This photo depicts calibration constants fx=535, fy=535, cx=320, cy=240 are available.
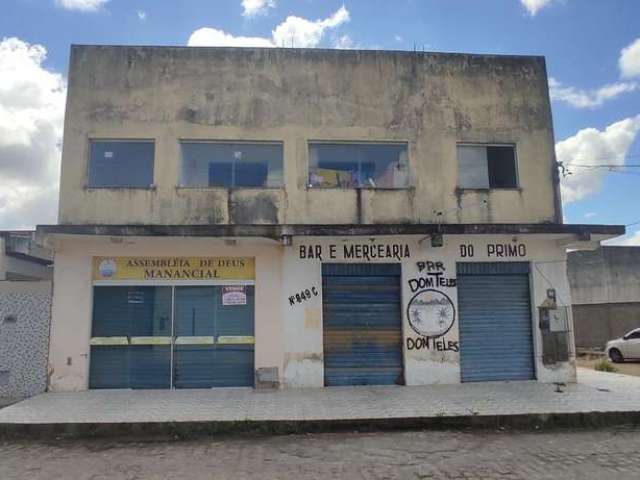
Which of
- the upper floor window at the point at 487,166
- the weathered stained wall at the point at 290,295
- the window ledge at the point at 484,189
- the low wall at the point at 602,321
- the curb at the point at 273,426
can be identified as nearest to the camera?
the curb at the point at 273,426

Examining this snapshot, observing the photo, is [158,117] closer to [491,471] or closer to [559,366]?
[491,471]

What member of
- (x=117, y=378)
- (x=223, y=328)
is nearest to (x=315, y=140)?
(x=223, y=328)

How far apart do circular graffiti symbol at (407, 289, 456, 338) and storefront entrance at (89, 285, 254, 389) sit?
3583mm

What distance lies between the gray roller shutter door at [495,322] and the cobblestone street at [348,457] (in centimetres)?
347

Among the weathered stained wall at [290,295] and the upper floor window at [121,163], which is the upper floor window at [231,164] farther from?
the weathered stained wall at [290,295]

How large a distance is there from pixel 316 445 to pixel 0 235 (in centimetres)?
1011

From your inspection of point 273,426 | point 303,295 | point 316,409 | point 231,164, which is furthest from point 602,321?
point 273,426

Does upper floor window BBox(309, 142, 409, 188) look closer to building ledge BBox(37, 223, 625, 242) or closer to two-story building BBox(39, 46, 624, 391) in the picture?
two-story building BBox(39, 46, 624, 391)

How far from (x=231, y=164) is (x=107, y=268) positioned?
354 cm

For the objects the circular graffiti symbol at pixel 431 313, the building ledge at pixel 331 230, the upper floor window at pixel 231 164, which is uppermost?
the upper floor window at pixel 231 164

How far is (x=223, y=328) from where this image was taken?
11.6m

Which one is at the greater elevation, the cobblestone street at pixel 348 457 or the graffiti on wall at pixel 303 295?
the graffiti on wall at pixel 303 295

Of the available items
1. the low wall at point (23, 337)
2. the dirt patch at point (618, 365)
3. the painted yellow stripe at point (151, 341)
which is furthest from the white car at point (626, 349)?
the low wall at point (23, 337)

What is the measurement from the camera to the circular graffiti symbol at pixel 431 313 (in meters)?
11.8
